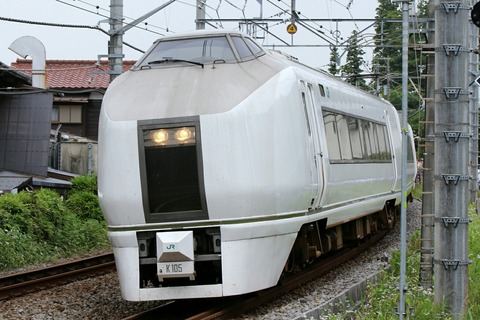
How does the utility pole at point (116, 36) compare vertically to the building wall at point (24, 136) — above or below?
above

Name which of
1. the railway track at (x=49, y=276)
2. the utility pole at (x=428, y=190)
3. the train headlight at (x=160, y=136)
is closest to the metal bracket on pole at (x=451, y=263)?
the utility pole at (x=428, y=190)

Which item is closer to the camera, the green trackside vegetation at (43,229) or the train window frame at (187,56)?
the train window frame at (187,56)

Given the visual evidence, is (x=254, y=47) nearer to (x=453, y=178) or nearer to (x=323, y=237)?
(x=323, y=237)

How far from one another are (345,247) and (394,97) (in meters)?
41.4

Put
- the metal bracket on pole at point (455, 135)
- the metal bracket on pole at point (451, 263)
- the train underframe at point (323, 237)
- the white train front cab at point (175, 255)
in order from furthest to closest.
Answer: the train underframe at point (323, 237) < the white train front cab at point (175, 255) < the metal bracket on pole at point (451, 263) < the metal bracket on pole at point (455, 135)

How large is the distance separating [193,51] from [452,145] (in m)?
3.43

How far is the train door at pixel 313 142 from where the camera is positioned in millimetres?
10176

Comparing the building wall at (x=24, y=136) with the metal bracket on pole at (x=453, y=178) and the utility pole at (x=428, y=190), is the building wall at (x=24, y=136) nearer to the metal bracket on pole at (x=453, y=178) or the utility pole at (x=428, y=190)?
the utility pole at (x=428, y=190)

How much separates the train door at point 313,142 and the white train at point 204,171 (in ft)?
0.39

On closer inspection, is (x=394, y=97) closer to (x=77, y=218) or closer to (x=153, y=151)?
(x=77, y=218)

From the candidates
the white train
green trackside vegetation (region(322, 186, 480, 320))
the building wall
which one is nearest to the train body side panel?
the white train

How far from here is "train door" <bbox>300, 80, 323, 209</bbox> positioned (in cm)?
1018

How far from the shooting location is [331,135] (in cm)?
1155

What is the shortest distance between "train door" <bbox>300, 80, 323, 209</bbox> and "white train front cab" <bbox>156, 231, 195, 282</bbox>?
1.97 m
